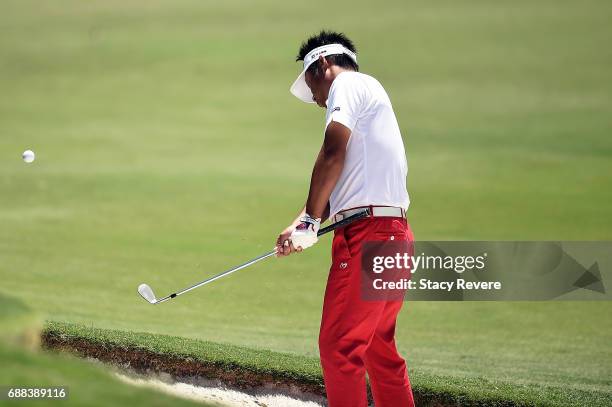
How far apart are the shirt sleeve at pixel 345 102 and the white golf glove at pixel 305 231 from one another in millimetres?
522

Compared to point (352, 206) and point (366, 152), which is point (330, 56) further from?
point (352, 206)

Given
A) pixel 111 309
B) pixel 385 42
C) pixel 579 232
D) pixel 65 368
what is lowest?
pixel 65 368

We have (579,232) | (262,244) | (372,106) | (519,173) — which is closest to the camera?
(372,106)

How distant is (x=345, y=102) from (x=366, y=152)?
284mm

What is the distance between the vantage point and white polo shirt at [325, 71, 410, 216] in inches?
221

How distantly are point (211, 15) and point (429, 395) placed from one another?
27692 millimetres

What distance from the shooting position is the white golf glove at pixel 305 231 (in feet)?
18.8

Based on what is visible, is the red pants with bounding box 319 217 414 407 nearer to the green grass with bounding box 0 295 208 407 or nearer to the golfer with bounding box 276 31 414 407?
the golfer with bounding box 276 31 414 407

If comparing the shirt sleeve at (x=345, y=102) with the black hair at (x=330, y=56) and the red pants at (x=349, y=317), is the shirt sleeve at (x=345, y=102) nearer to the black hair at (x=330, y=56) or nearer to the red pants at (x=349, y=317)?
the black hair at (x=330, y=56)

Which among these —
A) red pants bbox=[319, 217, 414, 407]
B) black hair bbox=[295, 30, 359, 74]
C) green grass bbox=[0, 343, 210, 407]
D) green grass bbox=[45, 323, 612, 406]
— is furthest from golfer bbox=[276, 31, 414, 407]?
green grass bbox=[45, 323, 612, 406]

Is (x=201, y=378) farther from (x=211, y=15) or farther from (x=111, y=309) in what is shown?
(x=211, y=15)

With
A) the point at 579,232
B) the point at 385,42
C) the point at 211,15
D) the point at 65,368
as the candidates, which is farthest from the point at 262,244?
the point at 211,15

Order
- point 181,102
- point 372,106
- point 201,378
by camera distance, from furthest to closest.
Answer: point 181,102 → point 201,378 → point 372,106

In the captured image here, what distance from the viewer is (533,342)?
12.2 meters
